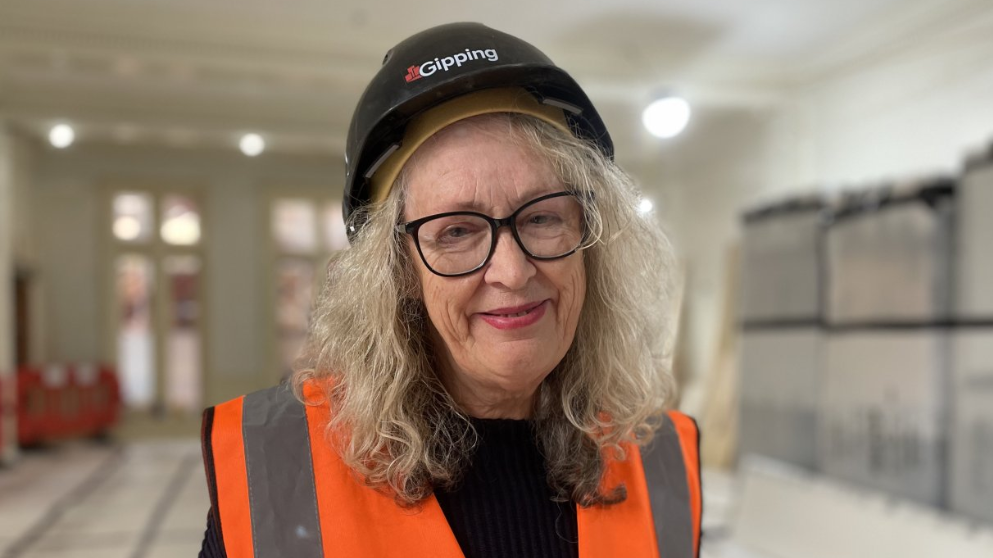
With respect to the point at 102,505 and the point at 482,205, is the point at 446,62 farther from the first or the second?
the point at 102,505

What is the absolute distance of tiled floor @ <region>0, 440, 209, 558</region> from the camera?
4.49 m

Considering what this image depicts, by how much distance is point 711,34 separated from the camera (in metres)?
5.66

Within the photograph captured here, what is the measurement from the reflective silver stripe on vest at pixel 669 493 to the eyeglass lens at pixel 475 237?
0.43 meters

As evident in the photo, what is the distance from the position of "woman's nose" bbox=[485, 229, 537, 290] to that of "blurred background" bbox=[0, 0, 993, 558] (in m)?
0.32

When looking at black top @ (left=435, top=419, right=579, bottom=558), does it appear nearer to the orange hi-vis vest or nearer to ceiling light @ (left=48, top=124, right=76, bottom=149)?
the orange hi-vis vest

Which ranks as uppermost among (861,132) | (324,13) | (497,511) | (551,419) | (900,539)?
(324,13)

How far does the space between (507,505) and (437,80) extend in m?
0.63

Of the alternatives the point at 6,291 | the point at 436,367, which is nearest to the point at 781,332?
the point at 436,367

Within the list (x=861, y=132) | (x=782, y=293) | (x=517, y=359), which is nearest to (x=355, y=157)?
(x=517, y=359)

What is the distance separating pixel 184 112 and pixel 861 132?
6210 millimetres

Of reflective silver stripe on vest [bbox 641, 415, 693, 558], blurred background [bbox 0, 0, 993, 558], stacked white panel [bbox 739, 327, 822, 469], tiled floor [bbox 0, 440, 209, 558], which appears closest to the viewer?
reflective silver stripe on vest [bbox 641, 415, 693, 558]

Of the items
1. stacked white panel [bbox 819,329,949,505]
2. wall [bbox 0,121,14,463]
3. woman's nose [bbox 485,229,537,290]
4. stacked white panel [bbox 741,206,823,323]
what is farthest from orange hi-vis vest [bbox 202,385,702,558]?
wall [bbox 0,121,14,463]

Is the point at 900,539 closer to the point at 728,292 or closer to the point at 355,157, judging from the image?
the point at 355,157

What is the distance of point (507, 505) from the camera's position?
3.55 feet
